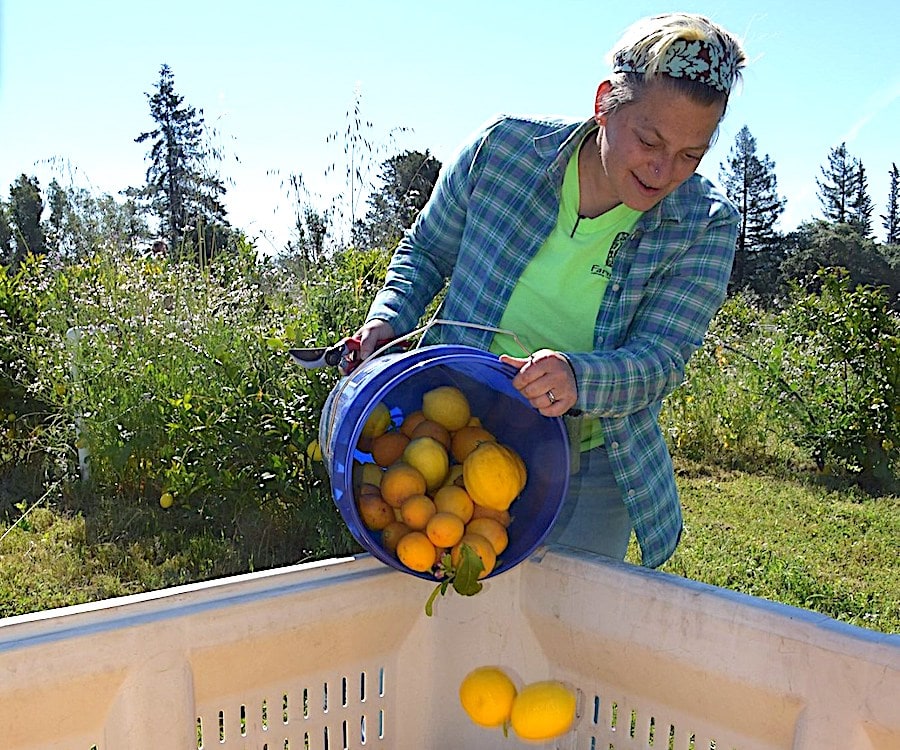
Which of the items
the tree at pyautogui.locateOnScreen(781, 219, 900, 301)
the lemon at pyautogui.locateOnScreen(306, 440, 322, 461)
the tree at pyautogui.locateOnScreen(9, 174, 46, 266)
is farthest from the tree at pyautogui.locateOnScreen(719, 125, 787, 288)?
the lemon at pyautogui.locateOnScreen(306, 440, 322, 461)

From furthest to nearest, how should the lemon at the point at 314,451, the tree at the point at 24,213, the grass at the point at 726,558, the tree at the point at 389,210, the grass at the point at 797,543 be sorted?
the tree at the point at 24,213 < the tree at the point at 389,210 < the grass at the point at 797,543 < the grass at the point at 726,558 < the lemon at the point at 314,451

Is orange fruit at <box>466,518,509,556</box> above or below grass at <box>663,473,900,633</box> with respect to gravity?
above

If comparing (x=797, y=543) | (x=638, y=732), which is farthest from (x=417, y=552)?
(x=797, y=543)

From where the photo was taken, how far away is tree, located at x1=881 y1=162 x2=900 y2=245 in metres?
21.6

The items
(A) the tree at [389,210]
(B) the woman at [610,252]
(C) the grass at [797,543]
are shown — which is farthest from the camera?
(A) the tree at [389,210]

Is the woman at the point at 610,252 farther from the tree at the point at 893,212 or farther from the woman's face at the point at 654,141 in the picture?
the tree at the point at 893,212

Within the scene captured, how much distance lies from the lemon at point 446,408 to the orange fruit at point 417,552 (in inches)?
7.7

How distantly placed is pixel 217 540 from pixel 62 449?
3.82 ft

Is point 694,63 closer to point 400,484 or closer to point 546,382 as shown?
point 546,382

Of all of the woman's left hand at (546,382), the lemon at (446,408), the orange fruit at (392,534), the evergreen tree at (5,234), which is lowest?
the orange fruit at (392,534)

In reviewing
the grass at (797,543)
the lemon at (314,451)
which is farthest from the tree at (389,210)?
the grass at (797,543)

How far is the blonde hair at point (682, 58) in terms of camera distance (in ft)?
4.57

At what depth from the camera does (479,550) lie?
49.4 inches

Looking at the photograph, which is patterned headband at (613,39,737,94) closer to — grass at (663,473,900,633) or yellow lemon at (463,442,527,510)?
yellow lemon at (463,442,527,510)
